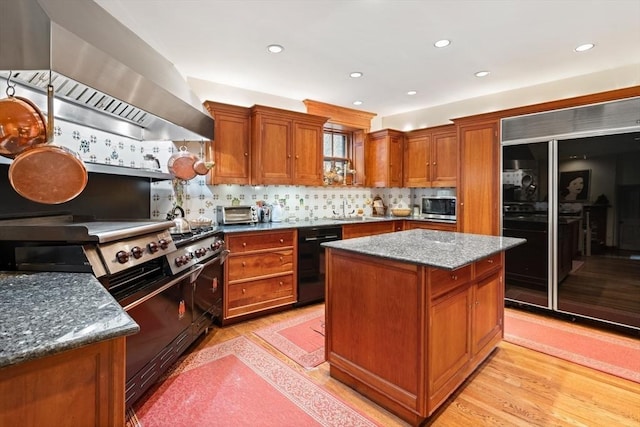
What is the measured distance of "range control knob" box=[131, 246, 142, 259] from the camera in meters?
1.82

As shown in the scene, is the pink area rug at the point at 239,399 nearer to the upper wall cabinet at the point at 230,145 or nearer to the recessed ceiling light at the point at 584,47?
the upper wall cabinet at the point at 230,145

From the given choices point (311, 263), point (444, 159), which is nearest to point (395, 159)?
point (444, 159)

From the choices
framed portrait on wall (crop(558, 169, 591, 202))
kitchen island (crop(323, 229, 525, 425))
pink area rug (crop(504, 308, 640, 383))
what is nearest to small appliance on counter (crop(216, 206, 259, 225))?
kitchen island (crop(323, 229, 525, 425))

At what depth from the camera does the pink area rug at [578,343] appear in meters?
2.39

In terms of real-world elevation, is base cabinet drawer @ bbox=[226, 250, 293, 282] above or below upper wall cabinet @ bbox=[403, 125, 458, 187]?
below

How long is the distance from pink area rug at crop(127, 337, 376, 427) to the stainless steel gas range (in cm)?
13

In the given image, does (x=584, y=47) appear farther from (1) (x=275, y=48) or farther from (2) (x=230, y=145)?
(2) (x=230, y=145)

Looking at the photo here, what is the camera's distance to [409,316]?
5.82 ft

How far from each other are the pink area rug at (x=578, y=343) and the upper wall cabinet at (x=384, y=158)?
2.45 m

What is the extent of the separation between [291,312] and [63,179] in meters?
2.57

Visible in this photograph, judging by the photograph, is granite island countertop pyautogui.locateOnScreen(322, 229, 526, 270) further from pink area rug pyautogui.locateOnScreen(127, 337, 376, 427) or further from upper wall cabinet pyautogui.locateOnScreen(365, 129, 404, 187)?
upper wall cabinet pyautogui.locateOnScreen(365, 129, 404, 187)

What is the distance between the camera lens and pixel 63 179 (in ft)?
4.28

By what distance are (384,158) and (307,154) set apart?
143 centimetres

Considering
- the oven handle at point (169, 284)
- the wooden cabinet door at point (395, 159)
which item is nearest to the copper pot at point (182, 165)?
the oven handle at point (169, 284)
